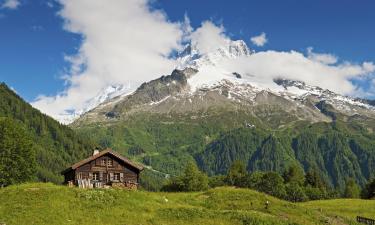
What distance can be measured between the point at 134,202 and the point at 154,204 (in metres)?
2.29

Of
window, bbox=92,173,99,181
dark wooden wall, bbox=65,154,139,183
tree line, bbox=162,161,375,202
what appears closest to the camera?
dark wooden wall, bbox=65,154,139,183

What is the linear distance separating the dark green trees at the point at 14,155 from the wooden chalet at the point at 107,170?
1301cm

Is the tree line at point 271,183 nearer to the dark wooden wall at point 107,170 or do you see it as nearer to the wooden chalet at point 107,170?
the dark wooden wall at point 107,170

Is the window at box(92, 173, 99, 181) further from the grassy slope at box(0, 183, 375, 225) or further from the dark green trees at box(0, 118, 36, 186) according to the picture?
the grassy slope at box(0, 183, 375, 225)

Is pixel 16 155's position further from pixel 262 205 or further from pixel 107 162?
pixel 262 205

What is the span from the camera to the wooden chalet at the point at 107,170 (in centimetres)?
9331

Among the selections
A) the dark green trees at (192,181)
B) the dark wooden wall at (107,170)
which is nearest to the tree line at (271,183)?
the dark green trees at (192,181)

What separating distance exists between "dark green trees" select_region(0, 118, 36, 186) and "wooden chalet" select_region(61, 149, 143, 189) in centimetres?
1301

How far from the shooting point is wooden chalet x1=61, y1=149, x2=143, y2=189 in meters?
93.3

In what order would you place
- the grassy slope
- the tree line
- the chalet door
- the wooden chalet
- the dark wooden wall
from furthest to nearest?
the tree line
the chalet door
the dark wooden wall
the wooden chalet
the grassy slope

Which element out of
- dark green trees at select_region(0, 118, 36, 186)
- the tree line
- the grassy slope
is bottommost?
the grassy slope

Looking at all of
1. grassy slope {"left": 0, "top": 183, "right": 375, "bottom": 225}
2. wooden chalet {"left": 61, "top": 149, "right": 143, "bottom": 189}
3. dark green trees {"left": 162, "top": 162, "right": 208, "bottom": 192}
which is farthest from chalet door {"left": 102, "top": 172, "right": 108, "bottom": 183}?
dark green trees {"left": 162, "top": 162, "right": 208, "bottom": 192}

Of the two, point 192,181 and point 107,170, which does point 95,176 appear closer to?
point 107,170

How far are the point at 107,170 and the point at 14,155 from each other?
74.3 ft
